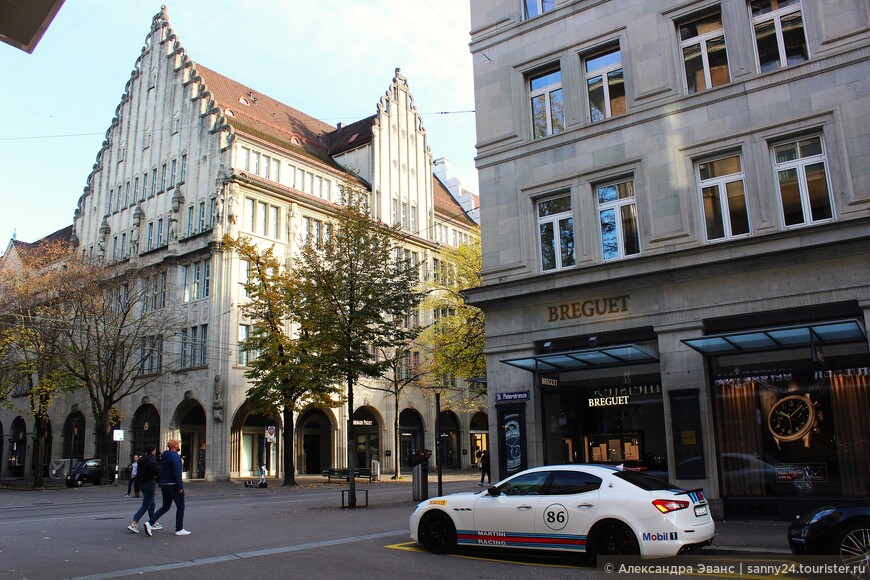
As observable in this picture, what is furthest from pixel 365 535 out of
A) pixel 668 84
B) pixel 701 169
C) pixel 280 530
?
pixel 668 84

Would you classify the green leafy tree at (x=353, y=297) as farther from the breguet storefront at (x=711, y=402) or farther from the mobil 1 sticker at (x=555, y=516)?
the mobil 1 sticker at (x=555, y=516)

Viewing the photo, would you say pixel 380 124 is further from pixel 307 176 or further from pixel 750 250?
pixel 750 250

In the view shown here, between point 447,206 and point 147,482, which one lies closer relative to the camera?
point 147,482

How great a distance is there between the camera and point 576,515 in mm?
10047

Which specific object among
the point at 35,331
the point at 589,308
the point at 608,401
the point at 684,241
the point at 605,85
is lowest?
the point at 608,401

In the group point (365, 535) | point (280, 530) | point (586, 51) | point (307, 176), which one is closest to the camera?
point (365, 535)

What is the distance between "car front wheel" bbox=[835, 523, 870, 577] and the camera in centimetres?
857

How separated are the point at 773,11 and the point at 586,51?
14.8ft

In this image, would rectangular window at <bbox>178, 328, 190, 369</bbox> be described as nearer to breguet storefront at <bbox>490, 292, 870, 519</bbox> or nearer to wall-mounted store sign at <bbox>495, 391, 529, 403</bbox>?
wall-mounted store sign at <bbox>495, 391, 529, 403</bbox>

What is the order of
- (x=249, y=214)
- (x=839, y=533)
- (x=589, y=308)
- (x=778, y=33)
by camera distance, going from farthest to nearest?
(x=249, y=214), (x=589, y=308), (x=778, y=33), (x=839, y=533)

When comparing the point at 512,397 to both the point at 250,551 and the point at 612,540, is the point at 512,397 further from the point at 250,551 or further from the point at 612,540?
the point at 612,540

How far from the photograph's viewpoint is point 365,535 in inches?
545

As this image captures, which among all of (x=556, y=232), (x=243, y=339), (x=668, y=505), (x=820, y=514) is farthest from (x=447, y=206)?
(x=820, y=514)

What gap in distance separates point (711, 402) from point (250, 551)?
10266 mm
